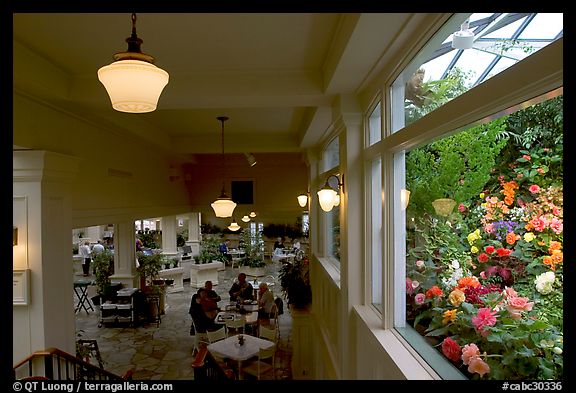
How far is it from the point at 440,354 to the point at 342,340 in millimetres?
2055

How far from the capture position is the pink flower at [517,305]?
4.75 ft

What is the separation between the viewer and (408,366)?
2318mm

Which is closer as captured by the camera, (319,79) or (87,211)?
(319,79)

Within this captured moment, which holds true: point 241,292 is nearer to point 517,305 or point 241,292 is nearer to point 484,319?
point 484,319

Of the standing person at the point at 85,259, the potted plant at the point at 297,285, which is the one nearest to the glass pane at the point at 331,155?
the potted plant at the point at 297,285

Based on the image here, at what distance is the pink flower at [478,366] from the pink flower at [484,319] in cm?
12

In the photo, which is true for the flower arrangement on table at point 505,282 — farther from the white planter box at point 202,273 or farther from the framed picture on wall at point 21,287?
the white planter box at point 202,273

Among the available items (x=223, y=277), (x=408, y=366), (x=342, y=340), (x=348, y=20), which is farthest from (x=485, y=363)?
(x=223, y=277)

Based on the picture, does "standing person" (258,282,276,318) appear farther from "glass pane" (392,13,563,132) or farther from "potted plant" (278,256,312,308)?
"glass pane" (392,13,563,132)

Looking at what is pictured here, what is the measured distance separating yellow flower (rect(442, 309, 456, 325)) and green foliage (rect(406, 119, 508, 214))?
22.4 inches

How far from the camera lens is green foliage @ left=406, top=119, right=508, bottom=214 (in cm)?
165

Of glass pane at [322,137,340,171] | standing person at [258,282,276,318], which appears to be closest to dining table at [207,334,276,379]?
standing person at [258,282,276,318]

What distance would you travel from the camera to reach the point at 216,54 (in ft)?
11.0

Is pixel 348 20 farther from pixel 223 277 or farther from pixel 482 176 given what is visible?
pixel 223 277
